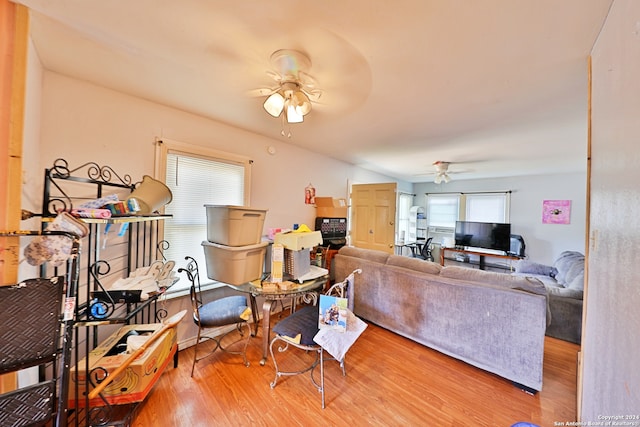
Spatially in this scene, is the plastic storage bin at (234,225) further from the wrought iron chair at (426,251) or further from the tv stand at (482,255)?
the wrought iron chair at (426,251)

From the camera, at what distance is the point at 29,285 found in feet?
2.71

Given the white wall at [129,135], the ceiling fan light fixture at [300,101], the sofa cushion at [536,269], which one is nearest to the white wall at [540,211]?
the sofa cushion at [536,269]

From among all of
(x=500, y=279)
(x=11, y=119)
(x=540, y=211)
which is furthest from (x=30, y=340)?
(x=540, y=211)

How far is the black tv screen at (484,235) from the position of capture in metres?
4.48

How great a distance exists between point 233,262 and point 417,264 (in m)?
1.79

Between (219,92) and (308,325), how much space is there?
1931 mm

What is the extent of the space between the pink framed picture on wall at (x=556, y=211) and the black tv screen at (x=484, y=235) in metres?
0.80

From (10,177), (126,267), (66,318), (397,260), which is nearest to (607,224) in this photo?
(397,260)

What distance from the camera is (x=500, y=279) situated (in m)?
1.80

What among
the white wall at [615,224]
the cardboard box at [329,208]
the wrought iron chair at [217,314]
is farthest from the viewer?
the cardboard box at [329,208]

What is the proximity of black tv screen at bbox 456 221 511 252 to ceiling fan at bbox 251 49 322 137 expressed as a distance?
4871 millimetres

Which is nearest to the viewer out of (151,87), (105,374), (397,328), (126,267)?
(105,374)

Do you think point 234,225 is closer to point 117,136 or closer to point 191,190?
point 191,190

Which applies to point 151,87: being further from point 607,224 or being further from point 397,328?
point 397,328
